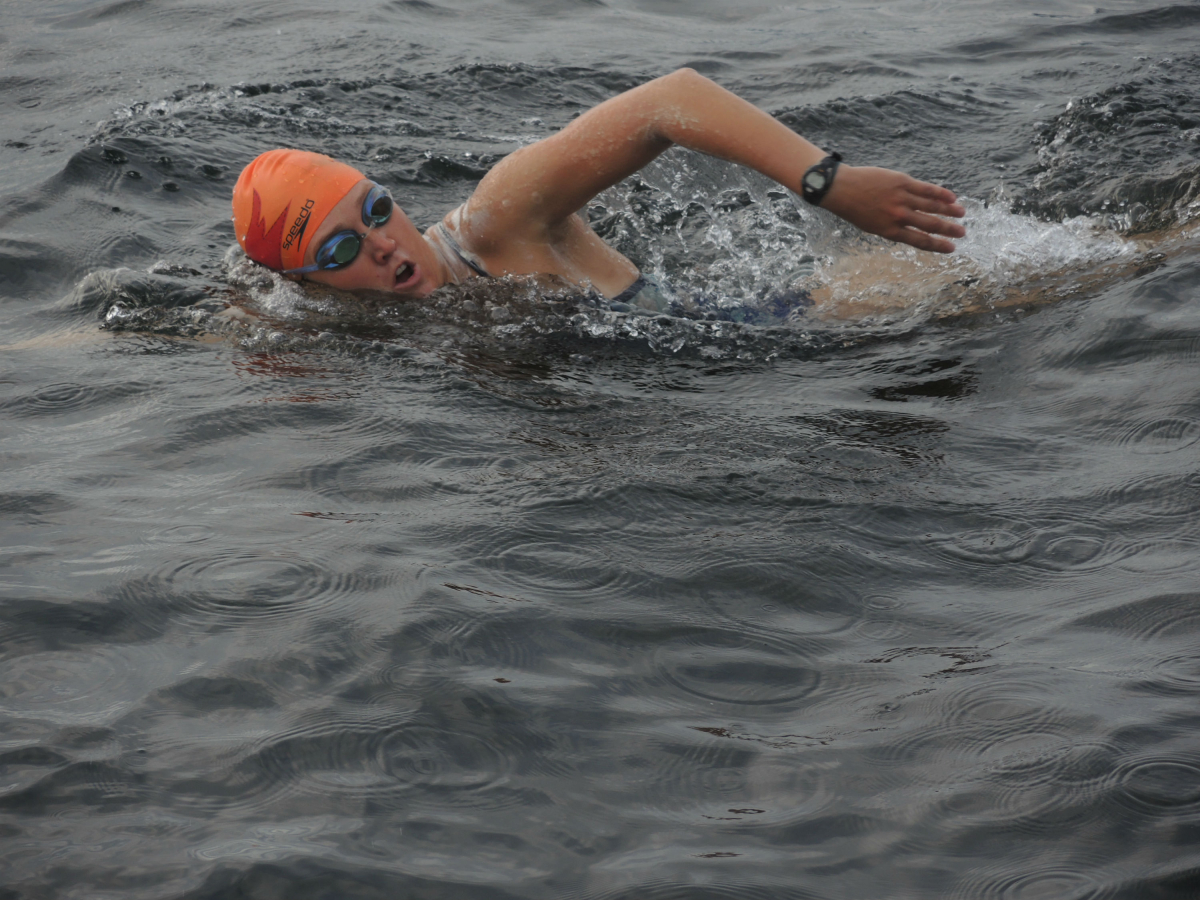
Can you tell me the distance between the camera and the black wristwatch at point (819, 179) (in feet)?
11.0

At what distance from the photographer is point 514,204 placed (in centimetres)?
415

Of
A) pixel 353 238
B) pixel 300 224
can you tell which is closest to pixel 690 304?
pixel 353 238

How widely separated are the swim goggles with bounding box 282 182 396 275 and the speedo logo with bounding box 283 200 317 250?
0.10 m

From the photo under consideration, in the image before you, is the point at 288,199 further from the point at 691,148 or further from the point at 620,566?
the point at 620,566

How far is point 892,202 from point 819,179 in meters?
0.23

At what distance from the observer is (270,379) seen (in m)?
3.93

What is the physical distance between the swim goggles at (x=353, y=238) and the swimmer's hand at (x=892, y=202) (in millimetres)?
1832

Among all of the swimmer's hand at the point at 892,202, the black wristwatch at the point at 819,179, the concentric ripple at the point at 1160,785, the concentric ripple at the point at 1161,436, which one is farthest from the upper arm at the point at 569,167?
the concentric ripple at the point at 1160,785

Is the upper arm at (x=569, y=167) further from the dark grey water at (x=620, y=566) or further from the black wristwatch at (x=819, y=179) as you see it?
the black wristwatch at (x=819, y=179)

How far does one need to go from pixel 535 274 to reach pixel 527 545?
1.81m

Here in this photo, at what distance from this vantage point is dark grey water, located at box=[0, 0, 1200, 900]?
6.56 ft

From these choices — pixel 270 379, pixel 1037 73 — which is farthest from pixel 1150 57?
pixel 270 379

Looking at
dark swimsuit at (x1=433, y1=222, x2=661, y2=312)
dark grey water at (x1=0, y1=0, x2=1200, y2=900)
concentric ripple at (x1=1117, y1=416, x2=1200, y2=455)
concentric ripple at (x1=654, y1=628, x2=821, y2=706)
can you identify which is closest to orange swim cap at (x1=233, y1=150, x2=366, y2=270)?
dark grey water at (x1=0, y1=0, x2=1200, y2=900)

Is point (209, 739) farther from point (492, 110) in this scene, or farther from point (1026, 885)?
point (492, 110)
